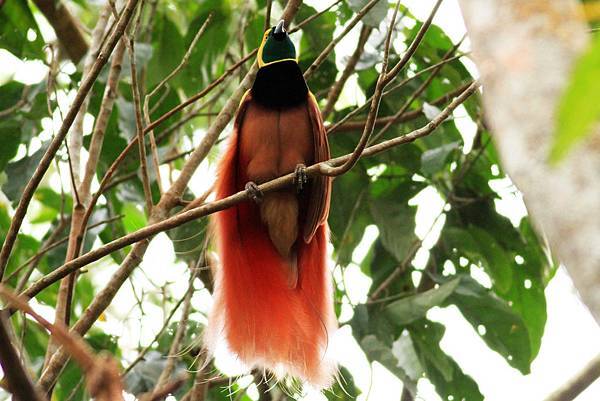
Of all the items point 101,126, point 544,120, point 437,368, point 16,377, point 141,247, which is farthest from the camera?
point 437,368

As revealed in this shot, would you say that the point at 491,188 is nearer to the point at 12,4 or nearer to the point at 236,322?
the point at 236,322

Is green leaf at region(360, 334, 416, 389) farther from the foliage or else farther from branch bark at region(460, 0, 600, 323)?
branch bark at region(460, 0, 600, 323)

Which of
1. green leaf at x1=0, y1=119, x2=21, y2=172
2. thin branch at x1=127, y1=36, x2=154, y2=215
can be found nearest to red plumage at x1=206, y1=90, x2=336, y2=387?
thin branch at x1=127, y1=36, x2=154, y2=215

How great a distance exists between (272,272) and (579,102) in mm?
2686

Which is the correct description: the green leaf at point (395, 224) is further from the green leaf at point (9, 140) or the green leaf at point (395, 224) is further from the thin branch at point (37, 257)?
the green leaf at point (9, 140)

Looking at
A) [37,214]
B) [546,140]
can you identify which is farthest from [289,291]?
[546,140]

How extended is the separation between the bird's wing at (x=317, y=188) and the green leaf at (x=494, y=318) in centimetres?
55

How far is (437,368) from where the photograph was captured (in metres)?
3.23

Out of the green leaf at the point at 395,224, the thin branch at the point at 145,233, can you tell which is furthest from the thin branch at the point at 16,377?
the green leaf at the point at 395,224

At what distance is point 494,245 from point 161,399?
8.77ft

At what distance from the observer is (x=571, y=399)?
1152 millimetres

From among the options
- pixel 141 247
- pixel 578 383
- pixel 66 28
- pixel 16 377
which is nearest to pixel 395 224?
pixel 141 247

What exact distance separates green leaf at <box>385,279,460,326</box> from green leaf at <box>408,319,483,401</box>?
18 cm

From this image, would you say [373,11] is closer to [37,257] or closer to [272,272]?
[272,272]
